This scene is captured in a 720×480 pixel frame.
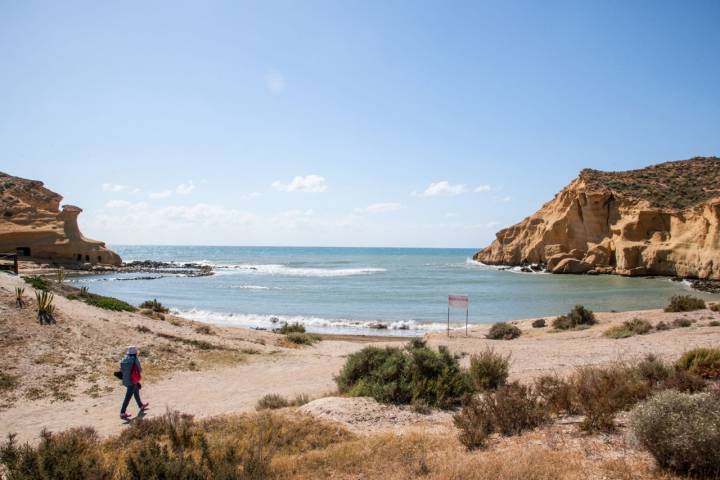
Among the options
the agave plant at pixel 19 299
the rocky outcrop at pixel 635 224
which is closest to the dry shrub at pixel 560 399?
the agave plant at pixel 19 299

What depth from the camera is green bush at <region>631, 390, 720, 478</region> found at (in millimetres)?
4316

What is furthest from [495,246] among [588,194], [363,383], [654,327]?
[363,383]

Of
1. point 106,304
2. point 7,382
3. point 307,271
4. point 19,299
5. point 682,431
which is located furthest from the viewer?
point 307,271

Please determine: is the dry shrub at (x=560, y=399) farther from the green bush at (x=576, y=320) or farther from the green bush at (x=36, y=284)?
the green bush at (x=36, y=284)

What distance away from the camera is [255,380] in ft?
42.8

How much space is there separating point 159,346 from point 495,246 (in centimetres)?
7095

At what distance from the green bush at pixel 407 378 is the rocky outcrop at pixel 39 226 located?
57197mm

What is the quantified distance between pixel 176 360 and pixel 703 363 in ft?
44.8

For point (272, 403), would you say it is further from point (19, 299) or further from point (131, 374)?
point (19, 299)

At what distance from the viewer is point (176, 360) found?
14.5 metres

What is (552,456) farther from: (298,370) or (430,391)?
(298,370)

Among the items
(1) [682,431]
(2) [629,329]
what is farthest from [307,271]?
(1) [682,431]

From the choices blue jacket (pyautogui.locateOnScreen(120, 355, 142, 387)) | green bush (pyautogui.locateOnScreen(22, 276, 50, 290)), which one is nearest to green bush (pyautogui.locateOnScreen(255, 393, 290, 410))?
blue jacket (pyautogui.locateOnScreen(120, 355, 142, 387))

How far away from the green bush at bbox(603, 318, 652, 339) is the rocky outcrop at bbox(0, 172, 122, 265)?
59504 millimetres
